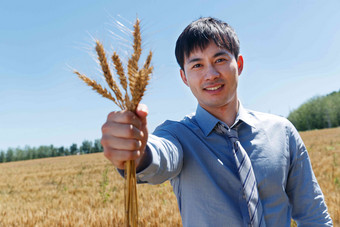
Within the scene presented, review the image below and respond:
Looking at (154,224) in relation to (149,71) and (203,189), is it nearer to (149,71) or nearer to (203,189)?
(203,189)

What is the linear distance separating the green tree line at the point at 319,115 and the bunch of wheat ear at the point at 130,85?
74.6 meters

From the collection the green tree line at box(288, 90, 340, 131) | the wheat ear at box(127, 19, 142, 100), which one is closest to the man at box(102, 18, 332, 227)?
the wheat ear at box(127, 19, 142, 100)

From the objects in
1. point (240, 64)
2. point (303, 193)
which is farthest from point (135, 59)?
point (303, 193)

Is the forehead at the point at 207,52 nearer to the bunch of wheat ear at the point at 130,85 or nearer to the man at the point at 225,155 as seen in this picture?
the man at the point at 225,155

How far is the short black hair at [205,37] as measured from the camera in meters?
1.79

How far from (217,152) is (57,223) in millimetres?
3875

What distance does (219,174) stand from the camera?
5.35 ft

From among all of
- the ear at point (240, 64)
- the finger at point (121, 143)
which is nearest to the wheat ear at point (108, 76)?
the finger at point (121, 143)

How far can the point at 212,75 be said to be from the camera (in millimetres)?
1641

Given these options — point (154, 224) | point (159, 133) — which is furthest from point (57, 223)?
point (159, 133)

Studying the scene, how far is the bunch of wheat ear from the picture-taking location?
0.89 m

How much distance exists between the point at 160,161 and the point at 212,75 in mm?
642

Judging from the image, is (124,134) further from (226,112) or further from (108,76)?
(226,112)

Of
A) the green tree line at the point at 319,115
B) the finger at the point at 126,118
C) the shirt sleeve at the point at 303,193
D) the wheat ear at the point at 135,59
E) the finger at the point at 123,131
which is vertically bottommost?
the shirt sleeve at the point at 303,193
